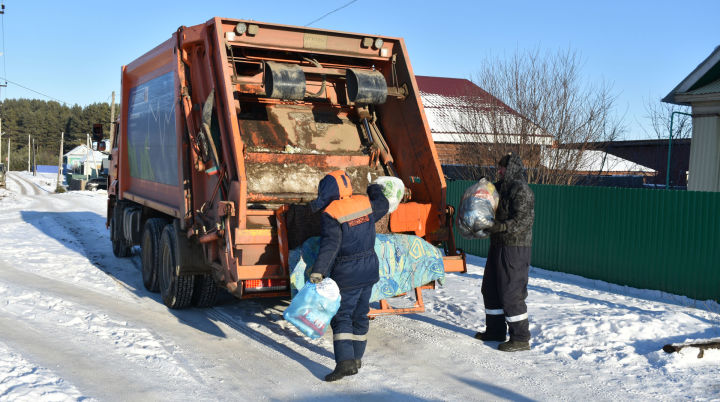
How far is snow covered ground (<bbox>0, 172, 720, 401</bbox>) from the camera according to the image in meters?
4.45

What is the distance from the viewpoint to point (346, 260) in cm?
474

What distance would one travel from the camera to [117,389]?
14.3ft

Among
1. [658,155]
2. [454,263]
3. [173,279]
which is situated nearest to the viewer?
[454,263]

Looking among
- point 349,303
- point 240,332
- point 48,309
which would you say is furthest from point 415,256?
point 48,309

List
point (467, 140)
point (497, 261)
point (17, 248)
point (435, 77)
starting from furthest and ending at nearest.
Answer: point (435, 77), point (467, 140), point (17, 248), point (497, 261)

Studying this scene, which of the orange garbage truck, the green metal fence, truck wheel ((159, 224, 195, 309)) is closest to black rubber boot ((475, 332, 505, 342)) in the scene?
the orange garbage truck

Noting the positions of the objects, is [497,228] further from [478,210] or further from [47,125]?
[47,125]

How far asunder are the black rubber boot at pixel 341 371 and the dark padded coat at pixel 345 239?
21.9 inches

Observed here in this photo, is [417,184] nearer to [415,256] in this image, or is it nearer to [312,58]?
[415,256]

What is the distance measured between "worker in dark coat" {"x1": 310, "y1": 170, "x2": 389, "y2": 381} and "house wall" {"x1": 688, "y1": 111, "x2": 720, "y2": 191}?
26.5 feet

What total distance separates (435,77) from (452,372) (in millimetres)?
25027

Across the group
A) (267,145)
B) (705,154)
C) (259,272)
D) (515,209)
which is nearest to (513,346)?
(515,209)

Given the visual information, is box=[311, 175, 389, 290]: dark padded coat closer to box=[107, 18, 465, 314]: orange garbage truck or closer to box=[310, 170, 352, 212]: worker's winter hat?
box=[310, 170, 352, 212]: worker's winter hat

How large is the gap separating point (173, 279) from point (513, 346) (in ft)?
12.0
